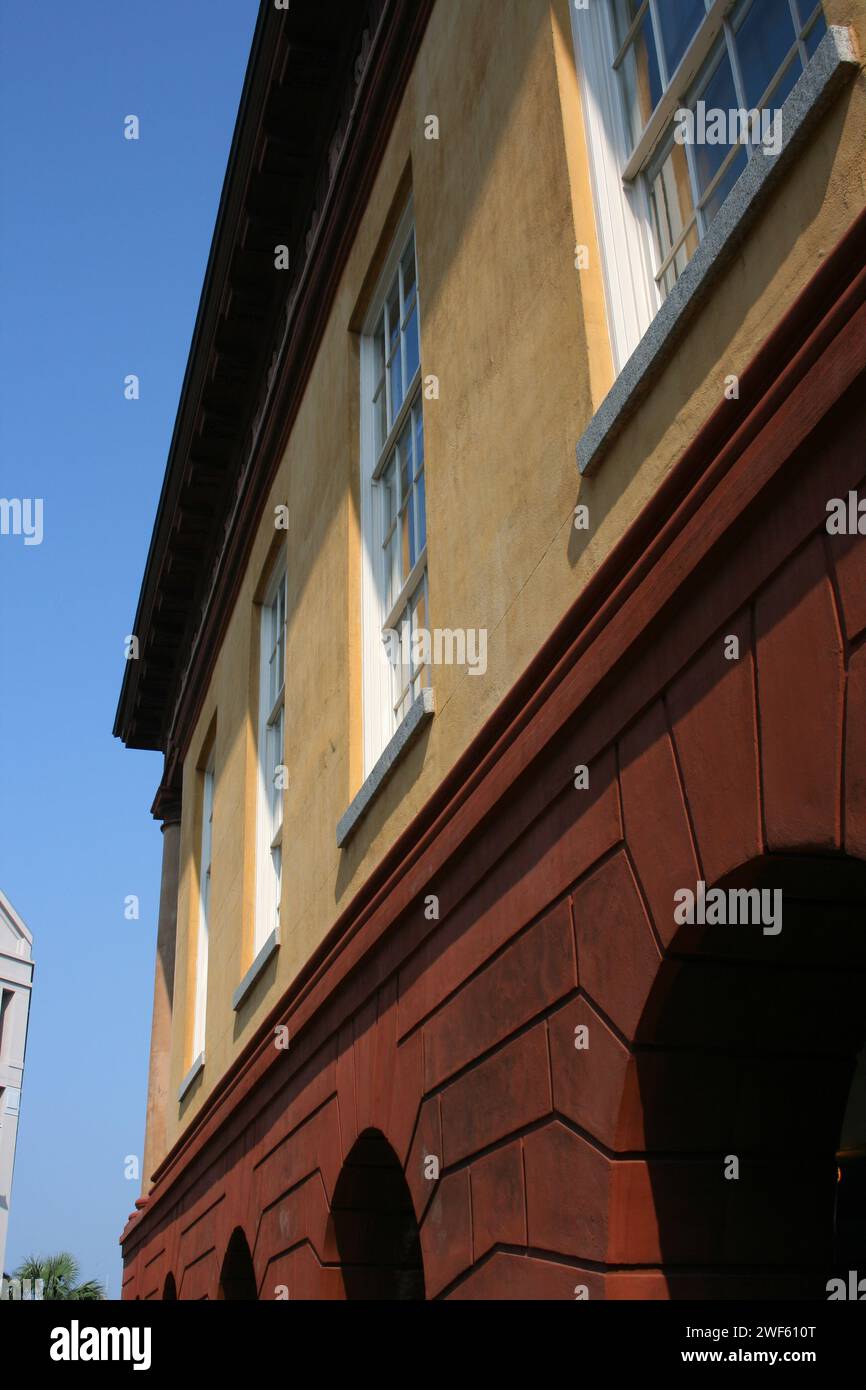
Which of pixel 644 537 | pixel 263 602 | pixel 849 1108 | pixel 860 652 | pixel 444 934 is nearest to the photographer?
pixel 860 652

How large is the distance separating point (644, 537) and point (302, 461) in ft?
21.7

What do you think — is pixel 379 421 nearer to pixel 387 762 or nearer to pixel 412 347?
pixel 412 347

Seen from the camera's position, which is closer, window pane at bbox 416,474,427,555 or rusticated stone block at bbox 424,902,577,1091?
rusticated stone block at bbox 424,902,577,1091

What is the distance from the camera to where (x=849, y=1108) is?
789 cm

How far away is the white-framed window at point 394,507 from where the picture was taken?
7698mm

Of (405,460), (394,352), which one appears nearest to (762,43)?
(405,460)

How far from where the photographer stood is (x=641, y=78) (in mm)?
5133

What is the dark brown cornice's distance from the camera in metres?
9.27

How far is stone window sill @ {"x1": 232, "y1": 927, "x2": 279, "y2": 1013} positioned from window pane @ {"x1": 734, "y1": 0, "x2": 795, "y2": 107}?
6842mm

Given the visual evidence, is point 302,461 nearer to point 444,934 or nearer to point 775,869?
point 444,934

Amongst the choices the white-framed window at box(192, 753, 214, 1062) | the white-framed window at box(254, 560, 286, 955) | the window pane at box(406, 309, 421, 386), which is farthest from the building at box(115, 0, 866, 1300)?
the white-framed window at box(192, 753, 214, 1062)

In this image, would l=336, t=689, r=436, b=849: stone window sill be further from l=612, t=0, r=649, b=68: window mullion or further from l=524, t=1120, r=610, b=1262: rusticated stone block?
l=612, t=0, r=649, b=68: window mullion

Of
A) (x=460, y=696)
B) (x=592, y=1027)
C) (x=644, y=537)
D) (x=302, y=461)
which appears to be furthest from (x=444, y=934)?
(x=302, y=461)

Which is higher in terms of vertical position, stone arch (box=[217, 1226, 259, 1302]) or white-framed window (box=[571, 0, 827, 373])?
white-framed window (box=[571, 0, 827, 373])
